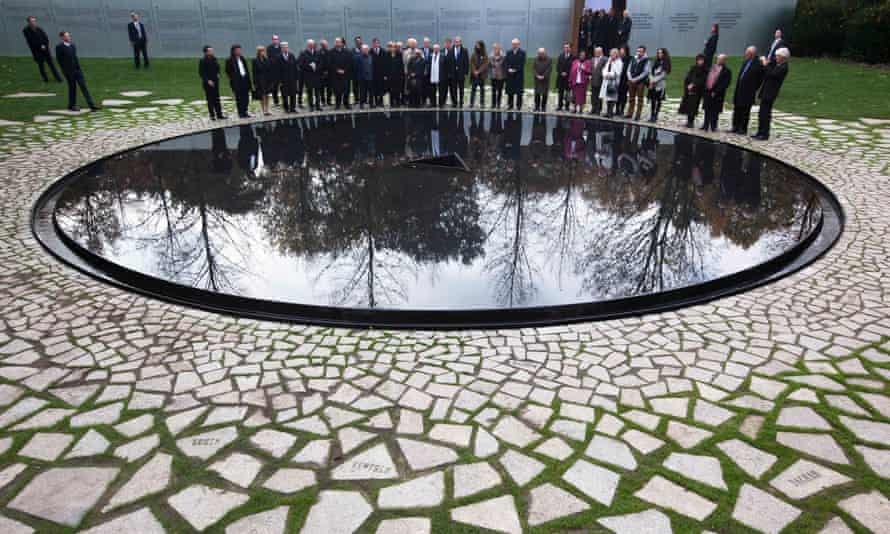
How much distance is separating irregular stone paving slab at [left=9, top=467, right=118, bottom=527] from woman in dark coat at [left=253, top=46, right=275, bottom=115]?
532 inches

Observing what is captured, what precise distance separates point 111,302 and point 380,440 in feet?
11.9

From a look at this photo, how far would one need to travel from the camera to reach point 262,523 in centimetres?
315

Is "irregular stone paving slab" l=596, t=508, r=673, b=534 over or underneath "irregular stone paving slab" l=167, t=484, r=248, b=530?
over

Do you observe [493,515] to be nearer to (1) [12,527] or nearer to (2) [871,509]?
(2) [871,509]

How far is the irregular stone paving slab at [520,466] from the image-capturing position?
3471 mm

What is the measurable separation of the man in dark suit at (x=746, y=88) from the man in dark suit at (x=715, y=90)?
11.7 inches

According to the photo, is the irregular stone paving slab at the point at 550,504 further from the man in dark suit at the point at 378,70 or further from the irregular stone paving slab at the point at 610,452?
the man in dark suit at the point at 378,70

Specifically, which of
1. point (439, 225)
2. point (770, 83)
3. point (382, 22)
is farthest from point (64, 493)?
point (382, 22)

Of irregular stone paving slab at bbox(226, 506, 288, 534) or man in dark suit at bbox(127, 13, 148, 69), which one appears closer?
irregular stone paving slab at bbox(226, 506, 288, 534)

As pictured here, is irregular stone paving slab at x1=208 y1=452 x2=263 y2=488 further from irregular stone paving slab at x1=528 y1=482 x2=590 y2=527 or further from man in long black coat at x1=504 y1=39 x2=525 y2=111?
man in long black coat at x1=504 y1=39 x2=525 y2=111

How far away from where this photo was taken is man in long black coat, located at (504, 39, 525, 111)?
15.9m

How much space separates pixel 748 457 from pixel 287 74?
607 inches

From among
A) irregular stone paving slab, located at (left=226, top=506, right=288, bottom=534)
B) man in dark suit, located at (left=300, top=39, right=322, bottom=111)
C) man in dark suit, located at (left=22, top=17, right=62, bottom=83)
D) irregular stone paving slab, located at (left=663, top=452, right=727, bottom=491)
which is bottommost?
irregular stone paving slab, located at (left=226, top=506, right=288, bottom=534)

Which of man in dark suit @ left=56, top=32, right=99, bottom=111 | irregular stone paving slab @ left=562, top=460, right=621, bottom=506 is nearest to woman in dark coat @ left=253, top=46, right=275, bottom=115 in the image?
man in dark suit @ left=56, top=32, right=99, bottom=111
